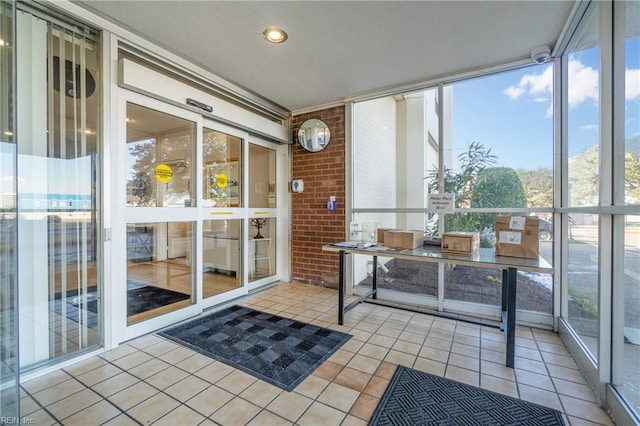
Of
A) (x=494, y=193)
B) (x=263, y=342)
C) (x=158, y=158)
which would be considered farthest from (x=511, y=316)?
(x=158, y=158)

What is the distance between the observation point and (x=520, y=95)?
299 cm

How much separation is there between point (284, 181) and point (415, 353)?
119 inches

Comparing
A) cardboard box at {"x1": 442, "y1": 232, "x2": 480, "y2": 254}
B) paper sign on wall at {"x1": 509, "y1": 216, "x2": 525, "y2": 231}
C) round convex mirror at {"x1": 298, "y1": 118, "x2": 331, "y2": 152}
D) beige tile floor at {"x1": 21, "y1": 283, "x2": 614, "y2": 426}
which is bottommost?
beige tile floor at {"x1": 21, "y1": 283, "x2": 614, "y2": 426}

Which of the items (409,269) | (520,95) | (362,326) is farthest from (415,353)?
(520,95)

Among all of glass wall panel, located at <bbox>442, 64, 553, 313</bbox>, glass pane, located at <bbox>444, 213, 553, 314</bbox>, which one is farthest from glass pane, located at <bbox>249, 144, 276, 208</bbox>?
glass pane, located at <bbox>444, 213, 553, 314</bbox>

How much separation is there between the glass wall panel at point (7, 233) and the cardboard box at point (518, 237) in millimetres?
3330

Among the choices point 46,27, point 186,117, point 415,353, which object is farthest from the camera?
point 186,117

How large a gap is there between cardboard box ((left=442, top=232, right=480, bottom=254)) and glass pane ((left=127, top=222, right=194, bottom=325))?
267cm

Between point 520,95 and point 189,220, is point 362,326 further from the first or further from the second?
point 520,95

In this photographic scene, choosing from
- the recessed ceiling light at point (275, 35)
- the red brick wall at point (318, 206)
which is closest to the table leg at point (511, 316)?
the red brick wall at point (318, 206)

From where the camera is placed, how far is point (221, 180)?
3613 mm

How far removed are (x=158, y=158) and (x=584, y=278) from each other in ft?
13.3

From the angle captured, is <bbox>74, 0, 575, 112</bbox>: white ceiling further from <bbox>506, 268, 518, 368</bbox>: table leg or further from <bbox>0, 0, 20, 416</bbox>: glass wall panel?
<bbox>506, 268, 518, 368</bbox>: table leg

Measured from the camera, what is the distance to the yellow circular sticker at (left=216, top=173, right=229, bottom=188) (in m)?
3.56
